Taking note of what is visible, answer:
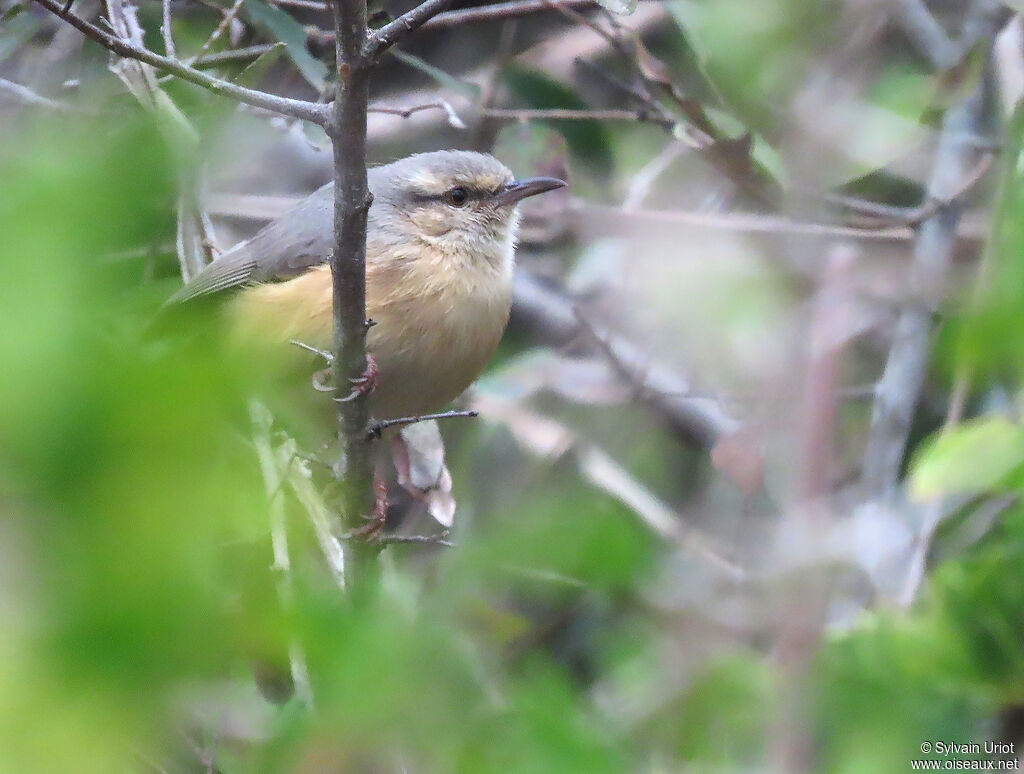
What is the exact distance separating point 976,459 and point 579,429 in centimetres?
345

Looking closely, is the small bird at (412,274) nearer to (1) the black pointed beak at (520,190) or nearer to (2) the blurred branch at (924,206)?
(1) the black pointed beak at (520,190)

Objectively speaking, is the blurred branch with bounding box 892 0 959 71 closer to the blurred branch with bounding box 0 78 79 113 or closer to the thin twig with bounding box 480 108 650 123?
the thin twig with bounding box 480 108 650 123

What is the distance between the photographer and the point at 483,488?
600cm

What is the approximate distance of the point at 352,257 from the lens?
285cm

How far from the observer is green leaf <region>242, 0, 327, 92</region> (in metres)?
4.95

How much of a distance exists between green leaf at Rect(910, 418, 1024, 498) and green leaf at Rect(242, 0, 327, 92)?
3341 millimetres

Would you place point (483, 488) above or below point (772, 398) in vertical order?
below

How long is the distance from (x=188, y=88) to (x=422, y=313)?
2.09 metres

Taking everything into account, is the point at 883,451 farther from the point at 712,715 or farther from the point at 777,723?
the point at 777,723

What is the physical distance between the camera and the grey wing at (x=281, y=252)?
453 centimetres

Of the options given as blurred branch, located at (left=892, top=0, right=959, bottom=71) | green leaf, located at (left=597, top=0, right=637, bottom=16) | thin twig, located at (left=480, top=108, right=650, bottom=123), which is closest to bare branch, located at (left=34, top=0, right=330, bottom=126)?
green leaf, located at (left=597, top=0, right=637, bottom=16)

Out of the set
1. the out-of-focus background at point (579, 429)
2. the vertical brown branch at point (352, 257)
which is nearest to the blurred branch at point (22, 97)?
the out-of-focus background at point (579, 429)

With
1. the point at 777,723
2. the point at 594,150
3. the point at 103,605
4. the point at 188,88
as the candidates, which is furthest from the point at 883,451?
the point at 103,605

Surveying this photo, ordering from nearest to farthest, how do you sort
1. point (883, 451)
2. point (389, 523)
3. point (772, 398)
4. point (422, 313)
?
point (772, 398), point (422, 313), point (883, 451), point (389, 523)
